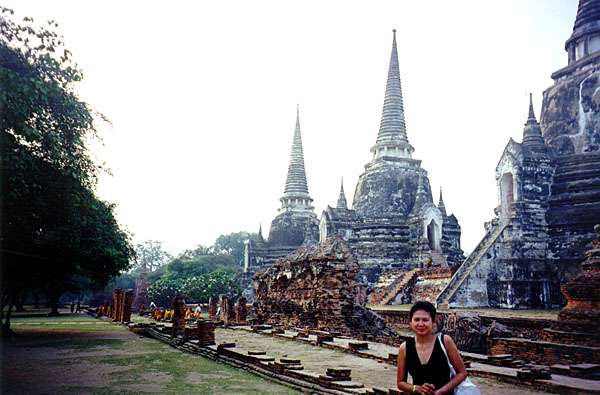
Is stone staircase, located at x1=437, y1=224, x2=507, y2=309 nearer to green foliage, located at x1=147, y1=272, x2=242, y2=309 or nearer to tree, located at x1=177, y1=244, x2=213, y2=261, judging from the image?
green foliage, located at x1=147, y1=272, x2=242, y2=309

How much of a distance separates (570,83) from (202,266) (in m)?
39.6

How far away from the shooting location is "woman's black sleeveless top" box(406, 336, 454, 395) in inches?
141

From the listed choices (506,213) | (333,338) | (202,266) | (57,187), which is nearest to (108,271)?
(333,338)

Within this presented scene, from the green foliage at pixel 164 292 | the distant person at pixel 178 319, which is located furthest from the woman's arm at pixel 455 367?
the green foliage at pixel 164 292

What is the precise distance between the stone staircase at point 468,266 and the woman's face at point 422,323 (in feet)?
50.8

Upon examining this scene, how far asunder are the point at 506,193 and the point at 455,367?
1748cm

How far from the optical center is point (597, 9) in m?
20.7

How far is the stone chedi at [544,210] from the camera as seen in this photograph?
17750 mm

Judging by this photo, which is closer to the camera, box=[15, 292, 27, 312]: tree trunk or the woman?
the woman

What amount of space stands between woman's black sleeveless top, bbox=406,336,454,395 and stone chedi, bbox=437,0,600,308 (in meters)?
15.6

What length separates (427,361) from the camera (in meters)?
3.61

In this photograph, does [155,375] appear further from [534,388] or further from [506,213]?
[506,213]

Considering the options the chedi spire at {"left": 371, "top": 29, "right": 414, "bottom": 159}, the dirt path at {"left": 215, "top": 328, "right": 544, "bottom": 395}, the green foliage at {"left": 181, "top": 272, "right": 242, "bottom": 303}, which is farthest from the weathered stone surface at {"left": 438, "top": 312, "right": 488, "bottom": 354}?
the green foliage at {"left": 181, "top": 272, "right": 242, "bottom": 303}

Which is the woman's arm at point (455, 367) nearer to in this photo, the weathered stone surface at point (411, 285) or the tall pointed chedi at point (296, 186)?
the weathered stone surface at point (411, 285)
